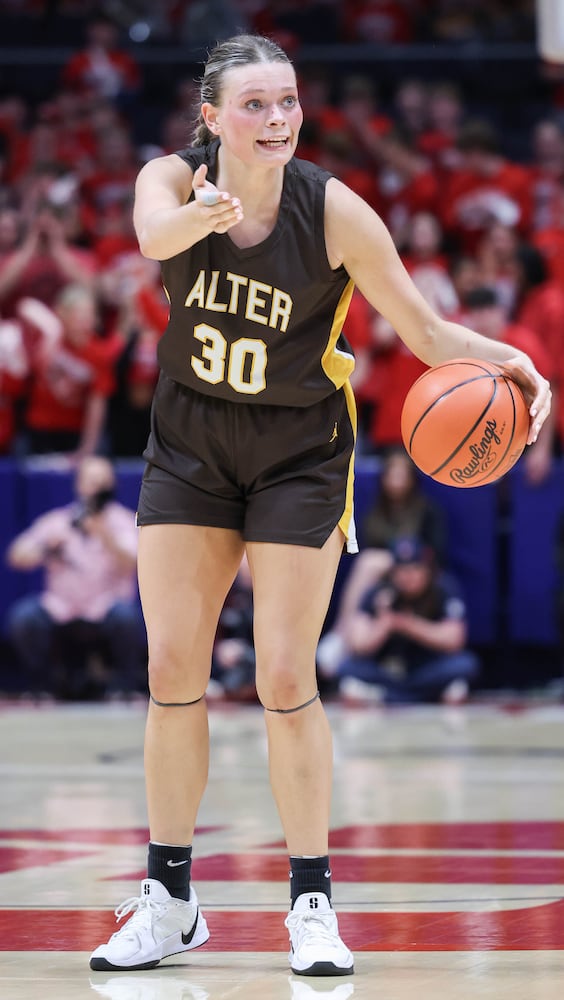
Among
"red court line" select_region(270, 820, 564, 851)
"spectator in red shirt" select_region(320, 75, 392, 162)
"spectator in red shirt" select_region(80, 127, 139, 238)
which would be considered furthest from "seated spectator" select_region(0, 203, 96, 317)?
"red court line" select_region(270, 820, 564, 851)

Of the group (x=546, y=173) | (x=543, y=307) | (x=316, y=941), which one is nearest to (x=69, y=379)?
(x=543, y=307)

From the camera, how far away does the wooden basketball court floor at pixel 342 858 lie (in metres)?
3.64

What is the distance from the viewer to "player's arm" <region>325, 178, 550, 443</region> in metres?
3.73

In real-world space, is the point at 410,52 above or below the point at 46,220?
above

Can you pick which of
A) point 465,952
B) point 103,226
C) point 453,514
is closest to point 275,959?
point 465,952

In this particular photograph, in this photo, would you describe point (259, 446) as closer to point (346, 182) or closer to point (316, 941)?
point (316, 941)

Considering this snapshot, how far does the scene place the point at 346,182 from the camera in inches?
494

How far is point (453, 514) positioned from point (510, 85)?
6212mm

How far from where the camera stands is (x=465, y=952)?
151 inches

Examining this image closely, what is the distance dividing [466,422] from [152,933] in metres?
1.38

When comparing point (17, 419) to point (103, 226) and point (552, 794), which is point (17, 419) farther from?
point (552, 794)

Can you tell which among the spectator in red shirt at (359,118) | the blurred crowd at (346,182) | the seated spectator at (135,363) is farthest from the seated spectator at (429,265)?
the spectator in red shirt at (359,118)

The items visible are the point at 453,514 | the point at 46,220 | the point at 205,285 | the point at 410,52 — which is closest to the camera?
the point at 205,285

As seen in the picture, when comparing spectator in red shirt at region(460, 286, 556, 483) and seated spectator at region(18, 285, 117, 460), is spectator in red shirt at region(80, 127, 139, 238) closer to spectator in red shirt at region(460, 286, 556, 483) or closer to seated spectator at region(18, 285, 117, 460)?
seated spectator at region(18, 285, 117, 460)
